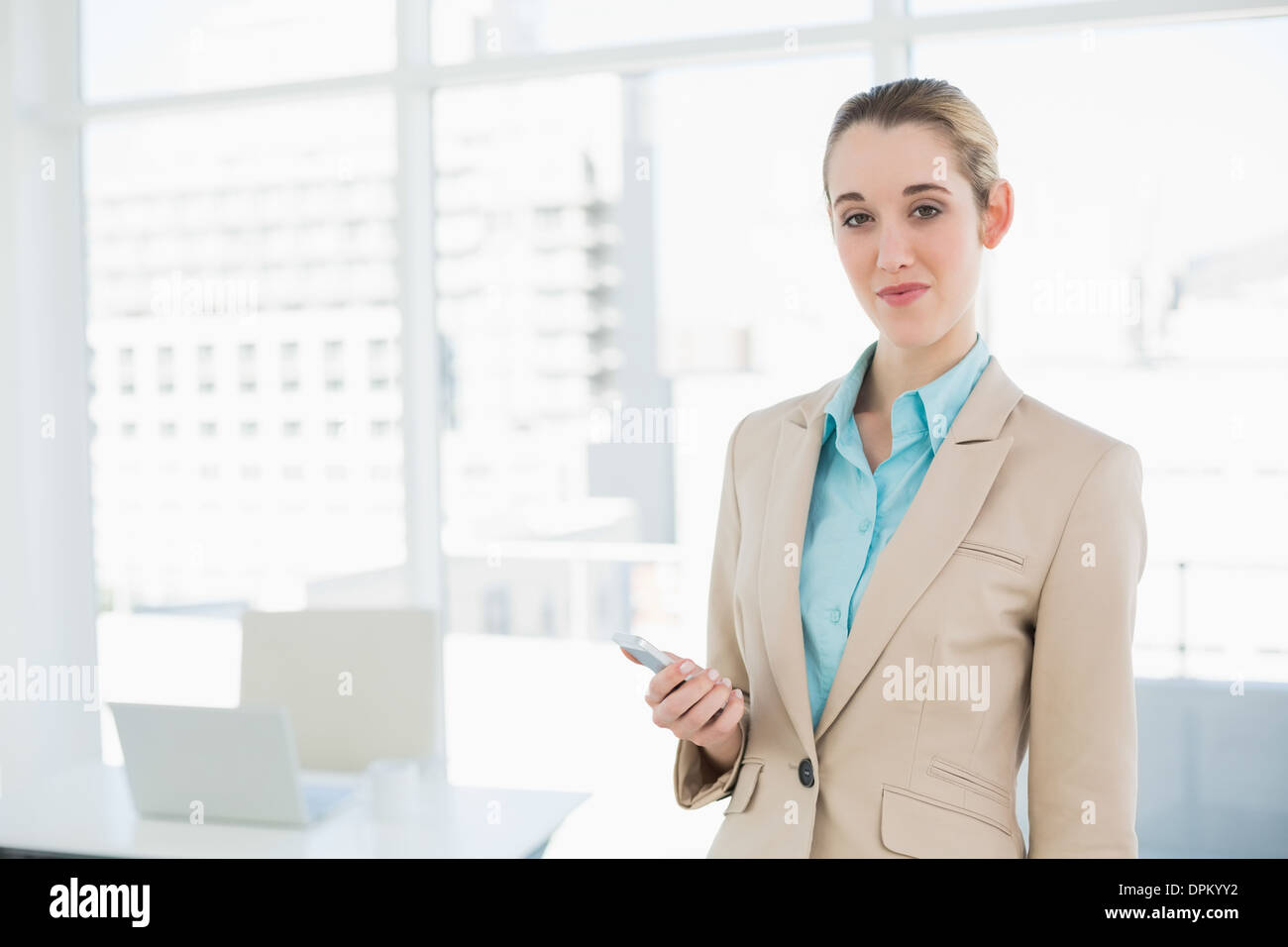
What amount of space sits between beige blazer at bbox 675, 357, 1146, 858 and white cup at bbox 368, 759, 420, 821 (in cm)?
92

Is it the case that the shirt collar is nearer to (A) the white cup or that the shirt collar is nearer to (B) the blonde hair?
(B) the blonde hair

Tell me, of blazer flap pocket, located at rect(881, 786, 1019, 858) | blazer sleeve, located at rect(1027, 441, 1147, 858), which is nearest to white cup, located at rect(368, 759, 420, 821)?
blazer flap pocket, located at rect(881, 786, 1019, 858)

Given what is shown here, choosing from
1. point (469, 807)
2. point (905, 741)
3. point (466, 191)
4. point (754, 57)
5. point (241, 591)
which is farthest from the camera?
point (241, 591)

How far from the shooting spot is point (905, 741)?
1.01 metres

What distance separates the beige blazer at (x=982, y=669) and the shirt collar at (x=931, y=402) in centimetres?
2

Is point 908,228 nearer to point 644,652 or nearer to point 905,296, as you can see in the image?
point 905,296

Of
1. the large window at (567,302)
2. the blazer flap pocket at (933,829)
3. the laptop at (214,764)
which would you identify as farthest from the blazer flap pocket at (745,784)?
the large window at (567,302)

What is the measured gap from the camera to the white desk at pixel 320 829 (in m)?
1.69

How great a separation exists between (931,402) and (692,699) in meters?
0.40

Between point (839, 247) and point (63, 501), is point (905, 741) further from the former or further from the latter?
point (63, 501)

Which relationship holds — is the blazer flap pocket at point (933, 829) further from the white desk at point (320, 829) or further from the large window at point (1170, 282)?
the large window at point (1170, 282)

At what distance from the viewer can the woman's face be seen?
104 cm
